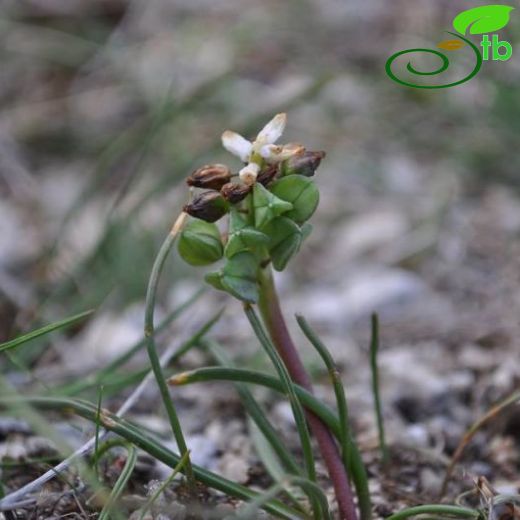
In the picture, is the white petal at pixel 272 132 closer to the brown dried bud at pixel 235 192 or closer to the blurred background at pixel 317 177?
the brown dried bud at pixel 235 192

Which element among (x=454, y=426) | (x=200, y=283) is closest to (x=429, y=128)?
(x=200, y=283)

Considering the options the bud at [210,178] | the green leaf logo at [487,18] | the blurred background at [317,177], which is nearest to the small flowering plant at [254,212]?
the bud at [210,178]

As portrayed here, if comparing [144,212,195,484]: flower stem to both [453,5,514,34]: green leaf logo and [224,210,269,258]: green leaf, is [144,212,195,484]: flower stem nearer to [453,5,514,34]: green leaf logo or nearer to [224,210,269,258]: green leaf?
[224,210,269,258]: green leaf

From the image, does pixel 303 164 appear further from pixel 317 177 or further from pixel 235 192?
pixel 317 177

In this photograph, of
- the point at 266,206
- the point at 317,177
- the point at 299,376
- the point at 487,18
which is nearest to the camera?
the point at 266,206

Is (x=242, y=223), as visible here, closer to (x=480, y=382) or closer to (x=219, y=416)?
(x=219, y=416)

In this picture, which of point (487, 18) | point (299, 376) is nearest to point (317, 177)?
point (487, 18)
